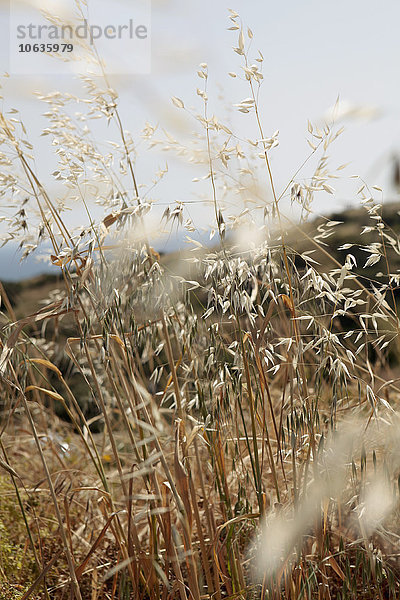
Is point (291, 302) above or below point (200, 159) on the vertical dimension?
below

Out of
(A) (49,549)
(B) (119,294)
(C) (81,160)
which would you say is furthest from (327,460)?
(A) (49,549)

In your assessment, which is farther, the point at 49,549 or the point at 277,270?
the point at 49,549

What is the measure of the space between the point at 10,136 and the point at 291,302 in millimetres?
626

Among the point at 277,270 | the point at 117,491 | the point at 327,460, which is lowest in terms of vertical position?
→ the point at 117,491

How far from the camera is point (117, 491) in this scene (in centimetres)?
198

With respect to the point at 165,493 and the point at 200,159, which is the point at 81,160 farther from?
the point at 165,493

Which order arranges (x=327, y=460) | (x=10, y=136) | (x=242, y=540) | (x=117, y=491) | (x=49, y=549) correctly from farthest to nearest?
(x=117, y=491), (x=49, y=549), (x=242, y=540), (x=10, y=136), (x=327, y=460)

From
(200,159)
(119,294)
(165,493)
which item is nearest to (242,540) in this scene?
(165,493)

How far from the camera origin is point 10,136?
1130 millimetres

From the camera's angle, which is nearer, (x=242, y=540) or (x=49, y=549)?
(x=242, y=540)

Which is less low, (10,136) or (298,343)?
(10,136)

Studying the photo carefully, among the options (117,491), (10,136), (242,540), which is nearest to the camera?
(10,136)

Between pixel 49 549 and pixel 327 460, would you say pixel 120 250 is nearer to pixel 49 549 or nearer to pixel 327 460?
pixel 327 460

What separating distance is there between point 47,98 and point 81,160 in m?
0.19
